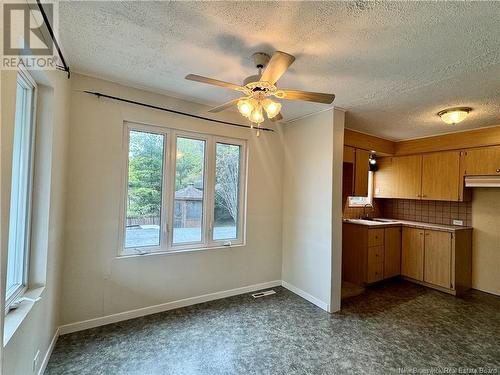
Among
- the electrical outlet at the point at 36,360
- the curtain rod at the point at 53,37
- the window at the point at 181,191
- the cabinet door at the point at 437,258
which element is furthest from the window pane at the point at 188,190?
the cabinet door at the point at 437,258

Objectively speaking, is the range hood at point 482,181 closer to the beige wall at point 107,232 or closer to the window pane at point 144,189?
the beige wall at point 107,232

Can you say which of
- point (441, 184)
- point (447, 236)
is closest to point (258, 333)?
point (447, 236)

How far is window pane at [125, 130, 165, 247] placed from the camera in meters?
2.80

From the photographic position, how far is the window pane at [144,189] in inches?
110

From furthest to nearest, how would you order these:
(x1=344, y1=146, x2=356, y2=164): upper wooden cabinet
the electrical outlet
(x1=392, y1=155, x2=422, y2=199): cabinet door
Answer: (x1=392, y1=155, x2=422, y2=199): cabinet door
(x1=344, y1=146, x2=356, y2=164): upper wooden cabinet
the electrical outlet

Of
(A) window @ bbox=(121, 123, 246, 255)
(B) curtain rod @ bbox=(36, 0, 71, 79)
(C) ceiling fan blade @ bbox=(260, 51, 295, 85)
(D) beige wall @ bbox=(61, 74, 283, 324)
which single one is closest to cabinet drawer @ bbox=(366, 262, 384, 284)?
(A) window @ bbox=(121, 123, 246, 255)

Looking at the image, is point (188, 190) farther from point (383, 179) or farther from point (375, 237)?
point (383, 179)

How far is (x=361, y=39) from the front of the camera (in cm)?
173

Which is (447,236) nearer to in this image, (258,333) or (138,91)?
(258,333)

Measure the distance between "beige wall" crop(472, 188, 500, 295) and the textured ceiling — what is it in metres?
1.68

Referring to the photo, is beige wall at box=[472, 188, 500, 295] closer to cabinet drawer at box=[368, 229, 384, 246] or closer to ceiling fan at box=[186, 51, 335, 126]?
cabinet drawer at box=[368, 229, 384, 246]

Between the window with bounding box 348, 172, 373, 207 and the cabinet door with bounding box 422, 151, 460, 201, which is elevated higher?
the cabinet door with bounding box 422, 151, 460, 201

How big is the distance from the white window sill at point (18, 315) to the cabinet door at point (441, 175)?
200 inches

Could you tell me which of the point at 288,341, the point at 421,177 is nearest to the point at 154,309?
the point at 288,341
